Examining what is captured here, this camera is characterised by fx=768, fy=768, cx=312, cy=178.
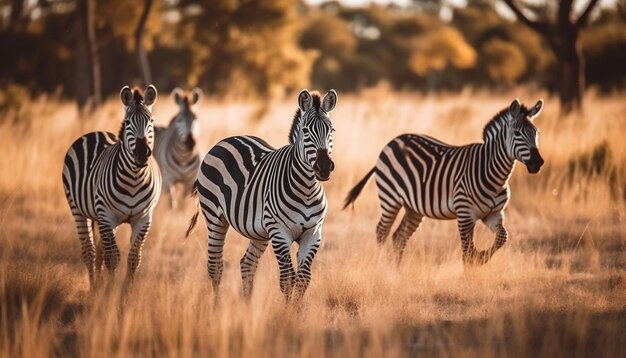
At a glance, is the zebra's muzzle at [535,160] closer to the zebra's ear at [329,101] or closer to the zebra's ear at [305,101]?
the zebra's ear at [329,101]

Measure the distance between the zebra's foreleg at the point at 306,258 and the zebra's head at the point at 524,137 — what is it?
225 centimetres

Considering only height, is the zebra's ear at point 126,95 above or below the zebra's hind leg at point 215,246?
above

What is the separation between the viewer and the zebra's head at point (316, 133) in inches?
214

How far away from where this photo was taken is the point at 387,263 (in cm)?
737

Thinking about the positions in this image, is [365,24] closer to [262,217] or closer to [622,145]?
[622,145]

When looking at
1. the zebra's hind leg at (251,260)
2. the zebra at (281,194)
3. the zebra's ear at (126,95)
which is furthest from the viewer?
the zebra's ear at (126,95)

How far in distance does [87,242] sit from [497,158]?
3.95m

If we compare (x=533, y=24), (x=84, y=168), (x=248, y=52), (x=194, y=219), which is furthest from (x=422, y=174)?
(x=248, y=52)

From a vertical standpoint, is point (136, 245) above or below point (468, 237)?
below

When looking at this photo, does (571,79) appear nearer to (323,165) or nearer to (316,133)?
(316,133)

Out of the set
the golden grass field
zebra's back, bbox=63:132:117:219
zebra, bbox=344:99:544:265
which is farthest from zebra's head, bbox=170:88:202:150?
zebra, bbox=344:99:544:265

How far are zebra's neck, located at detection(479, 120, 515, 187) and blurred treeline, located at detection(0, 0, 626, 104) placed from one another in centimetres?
1138

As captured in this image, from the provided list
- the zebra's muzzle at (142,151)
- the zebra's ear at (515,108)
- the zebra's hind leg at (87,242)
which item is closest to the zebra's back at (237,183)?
the zebra's muzzle at (142,151)

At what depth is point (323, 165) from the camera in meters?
5.41
